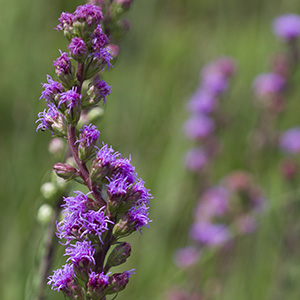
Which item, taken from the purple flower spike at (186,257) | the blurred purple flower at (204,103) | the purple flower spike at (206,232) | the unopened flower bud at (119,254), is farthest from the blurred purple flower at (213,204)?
the unopened flower bud at (119,254)

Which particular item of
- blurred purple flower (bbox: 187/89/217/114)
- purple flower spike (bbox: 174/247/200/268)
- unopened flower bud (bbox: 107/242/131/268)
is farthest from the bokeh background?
unopened flower bud (bbox: 107/242/131/268)

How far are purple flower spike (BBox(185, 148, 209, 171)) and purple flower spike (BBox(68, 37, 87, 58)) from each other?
178cm

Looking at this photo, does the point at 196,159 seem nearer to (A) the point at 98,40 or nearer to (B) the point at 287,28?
(B) the point at 287,28

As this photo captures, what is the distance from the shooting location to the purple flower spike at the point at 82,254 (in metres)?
0.83

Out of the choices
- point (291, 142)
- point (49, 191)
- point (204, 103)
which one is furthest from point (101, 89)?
point (291, 142)

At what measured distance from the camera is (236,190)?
2248 millimetres

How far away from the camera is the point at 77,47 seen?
0.86 meters

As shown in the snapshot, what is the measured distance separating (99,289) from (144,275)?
62.7 inches

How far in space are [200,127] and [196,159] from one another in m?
0.16

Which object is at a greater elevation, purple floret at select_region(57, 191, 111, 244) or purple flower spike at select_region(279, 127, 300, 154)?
purple flower spike at select_region(279, 127, 300, 154)

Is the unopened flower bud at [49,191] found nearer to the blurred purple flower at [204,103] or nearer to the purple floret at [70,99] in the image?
the purple floret at [70,99]

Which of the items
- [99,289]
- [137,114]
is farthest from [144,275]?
[99,289]

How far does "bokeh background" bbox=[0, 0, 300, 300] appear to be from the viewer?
2139 millimetres

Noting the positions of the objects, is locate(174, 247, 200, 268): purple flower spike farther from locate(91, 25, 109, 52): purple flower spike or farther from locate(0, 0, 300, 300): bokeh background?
locate(91, 25, 109, 52): purple flower spike
